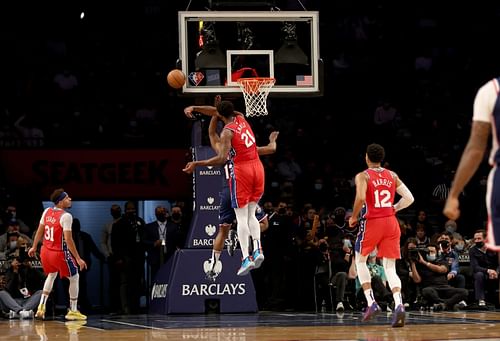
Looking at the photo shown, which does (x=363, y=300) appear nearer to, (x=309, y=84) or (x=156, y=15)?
(x=309, y=84)

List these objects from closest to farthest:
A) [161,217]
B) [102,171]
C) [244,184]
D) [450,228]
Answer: [244,184]
[161,217]
[450,228]
[102,171]

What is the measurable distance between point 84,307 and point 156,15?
405 inches

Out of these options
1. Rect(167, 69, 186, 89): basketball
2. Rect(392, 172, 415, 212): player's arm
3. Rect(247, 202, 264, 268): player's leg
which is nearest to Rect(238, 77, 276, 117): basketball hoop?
Rect(167, 69, 186, 89): basketball

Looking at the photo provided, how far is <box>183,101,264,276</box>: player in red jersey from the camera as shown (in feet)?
42.4

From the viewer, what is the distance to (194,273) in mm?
17391

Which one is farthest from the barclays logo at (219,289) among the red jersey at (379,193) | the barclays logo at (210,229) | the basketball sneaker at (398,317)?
the basketball sneaker at (398,317)

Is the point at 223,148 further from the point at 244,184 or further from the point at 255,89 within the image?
the point at 255,89

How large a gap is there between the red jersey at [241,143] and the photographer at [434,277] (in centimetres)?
659

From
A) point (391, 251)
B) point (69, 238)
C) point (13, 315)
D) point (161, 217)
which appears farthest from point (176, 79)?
point (13, 315)

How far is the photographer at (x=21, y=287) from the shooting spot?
57.3 feet

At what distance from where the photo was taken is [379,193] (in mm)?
12430

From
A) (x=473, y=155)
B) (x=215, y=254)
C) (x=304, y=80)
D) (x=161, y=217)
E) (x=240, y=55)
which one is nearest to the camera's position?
(x=473, y=155)

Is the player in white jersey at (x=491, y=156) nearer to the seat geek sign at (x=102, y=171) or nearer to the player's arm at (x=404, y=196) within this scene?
the player's arm at (x=404, y=196)

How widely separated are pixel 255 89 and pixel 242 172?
2236 mm
